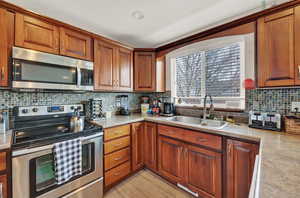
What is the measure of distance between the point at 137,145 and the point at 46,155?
1202mm

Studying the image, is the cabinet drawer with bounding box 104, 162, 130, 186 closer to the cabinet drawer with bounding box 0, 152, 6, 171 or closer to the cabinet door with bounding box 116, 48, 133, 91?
the cabinet drawer with bounding box 0, 152, 6, 171

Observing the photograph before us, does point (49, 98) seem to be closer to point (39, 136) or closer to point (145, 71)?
point (39, 136)

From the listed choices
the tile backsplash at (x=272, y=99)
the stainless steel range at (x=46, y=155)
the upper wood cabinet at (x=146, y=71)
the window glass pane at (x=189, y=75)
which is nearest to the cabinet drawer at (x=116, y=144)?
the stainless steel range at (x=46, y=155)

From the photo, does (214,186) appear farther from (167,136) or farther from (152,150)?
(152,150)

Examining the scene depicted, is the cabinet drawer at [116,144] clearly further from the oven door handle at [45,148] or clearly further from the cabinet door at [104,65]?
the cabinet door at [104,65]

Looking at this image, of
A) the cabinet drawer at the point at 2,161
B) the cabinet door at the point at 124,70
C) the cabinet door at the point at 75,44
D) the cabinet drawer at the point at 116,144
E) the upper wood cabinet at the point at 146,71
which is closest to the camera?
the cabinet drawer at the point at 2,161

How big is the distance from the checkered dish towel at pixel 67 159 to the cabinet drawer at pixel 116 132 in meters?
0.38

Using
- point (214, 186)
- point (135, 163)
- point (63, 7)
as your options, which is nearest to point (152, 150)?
point (135, 163)

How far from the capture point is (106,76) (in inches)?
80.0

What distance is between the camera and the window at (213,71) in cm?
178

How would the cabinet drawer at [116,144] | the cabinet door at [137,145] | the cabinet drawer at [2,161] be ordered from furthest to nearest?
1. the cabinet door at [137,145]
2. the cabinet drawer at [116,144]
3. the cabinet drawer at [2,161]

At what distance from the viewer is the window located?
1.78 meters

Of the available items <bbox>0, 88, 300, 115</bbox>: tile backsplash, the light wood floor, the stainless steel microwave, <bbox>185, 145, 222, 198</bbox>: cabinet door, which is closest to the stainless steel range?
<bbox>0, 88, 300, 115</bbox>: tile backsplash

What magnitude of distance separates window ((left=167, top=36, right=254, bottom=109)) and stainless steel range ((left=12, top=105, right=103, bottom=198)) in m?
1.67
